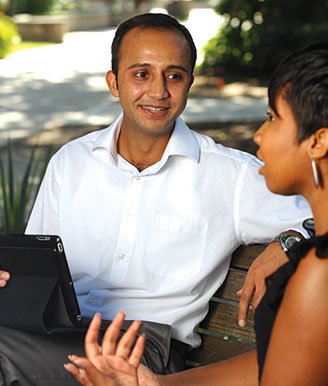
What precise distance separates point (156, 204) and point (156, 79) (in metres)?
0.52

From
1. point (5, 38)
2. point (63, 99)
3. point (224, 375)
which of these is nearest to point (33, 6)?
point (5, 38)

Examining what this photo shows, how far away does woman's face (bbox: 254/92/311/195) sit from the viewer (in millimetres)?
1709

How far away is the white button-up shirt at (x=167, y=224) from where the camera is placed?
8.60ft

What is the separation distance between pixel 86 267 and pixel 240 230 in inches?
25.4

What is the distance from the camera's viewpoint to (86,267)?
2803 mm

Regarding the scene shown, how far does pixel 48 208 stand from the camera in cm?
289

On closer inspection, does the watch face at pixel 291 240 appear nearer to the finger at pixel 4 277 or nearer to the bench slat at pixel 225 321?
the bench slat at pixel 225 321

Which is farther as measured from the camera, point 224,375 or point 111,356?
point 224,375

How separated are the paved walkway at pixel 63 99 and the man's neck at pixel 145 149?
19.0 ft

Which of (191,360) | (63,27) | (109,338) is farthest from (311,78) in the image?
(63,27)

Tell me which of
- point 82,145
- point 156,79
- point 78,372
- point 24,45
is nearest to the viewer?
point 78,372

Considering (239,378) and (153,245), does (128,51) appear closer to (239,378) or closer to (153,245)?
(153,245)

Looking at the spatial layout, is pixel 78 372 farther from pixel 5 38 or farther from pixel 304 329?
pixel 5 38

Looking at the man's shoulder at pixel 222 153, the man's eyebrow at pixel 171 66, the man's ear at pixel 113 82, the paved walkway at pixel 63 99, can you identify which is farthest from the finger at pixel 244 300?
the paved walkway at pixel 63 99
